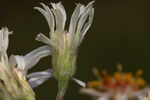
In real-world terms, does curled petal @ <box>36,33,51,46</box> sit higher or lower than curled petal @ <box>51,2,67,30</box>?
lower

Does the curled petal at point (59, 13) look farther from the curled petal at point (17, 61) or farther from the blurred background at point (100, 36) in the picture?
the blurred background at point (100, 36)

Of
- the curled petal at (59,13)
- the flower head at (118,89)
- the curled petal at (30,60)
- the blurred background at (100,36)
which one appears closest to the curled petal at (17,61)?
the curled petal at (30,60)

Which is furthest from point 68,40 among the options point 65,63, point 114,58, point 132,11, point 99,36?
point 132,11

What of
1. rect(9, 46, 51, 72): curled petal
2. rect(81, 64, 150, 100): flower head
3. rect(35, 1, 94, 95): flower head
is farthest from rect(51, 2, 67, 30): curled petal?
rect(81, 64, 150, 100): flower head

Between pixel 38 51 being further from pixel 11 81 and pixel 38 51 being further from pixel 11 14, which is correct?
pixel 11 14

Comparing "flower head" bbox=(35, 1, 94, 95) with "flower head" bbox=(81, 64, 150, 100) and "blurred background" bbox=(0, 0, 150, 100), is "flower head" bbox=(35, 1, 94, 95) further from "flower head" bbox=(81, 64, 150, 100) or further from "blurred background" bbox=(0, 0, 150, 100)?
"blurred background" bbox=(0, 0, 150, 100)

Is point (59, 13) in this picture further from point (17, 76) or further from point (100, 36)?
point (100, 36)
